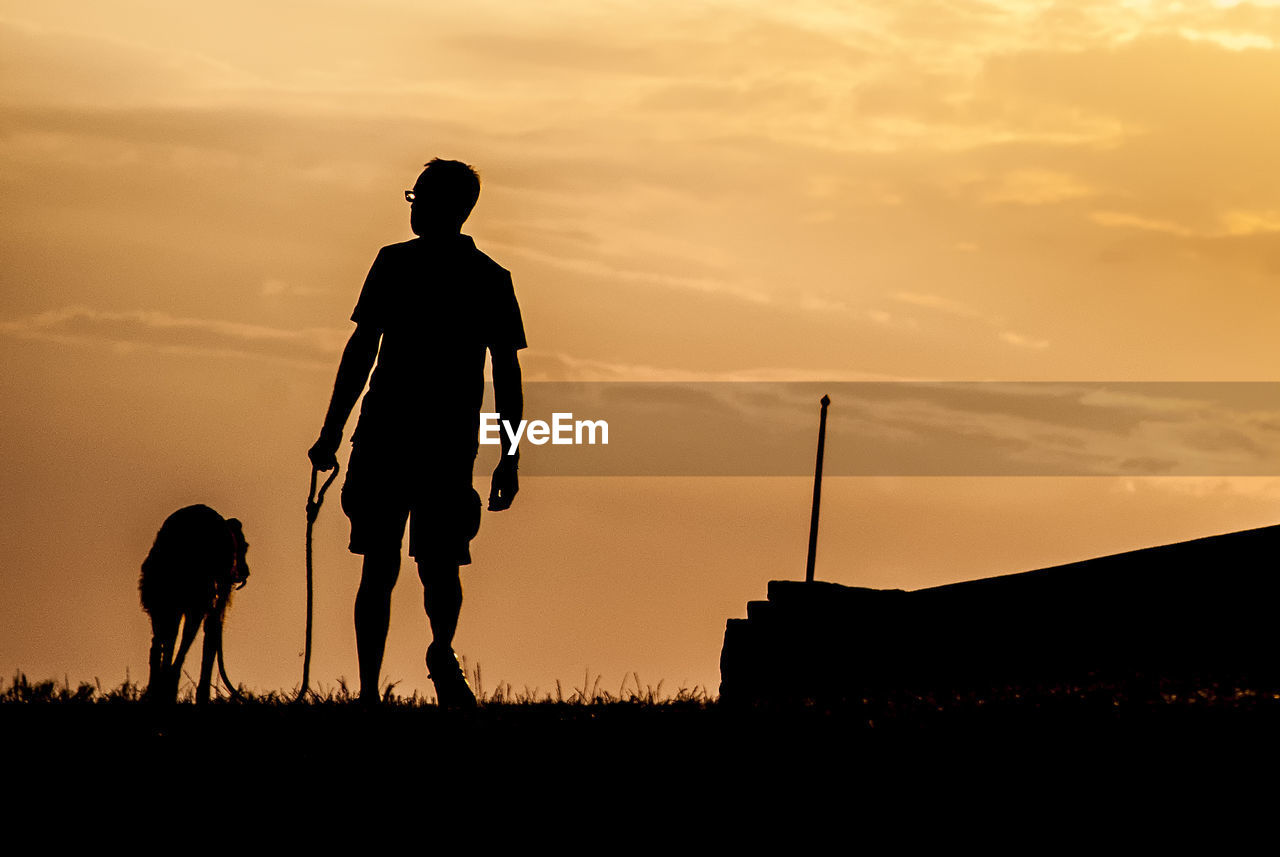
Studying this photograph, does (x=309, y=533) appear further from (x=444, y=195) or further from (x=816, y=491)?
(x=816, y=491)

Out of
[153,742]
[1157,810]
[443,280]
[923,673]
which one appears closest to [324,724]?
[153,742]

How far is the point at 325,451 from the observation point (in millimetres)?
10297

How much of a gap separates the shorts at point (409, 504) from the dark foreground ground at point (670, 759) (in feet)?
3.33

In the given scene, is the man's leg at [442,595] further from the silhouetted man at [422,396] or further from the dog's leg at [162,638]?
the dog's leg at [162,638]

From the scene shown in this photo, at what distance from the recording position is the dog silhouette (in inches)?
580

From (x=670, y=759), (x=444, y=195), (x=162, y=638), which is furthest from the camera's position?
(x=162, y=638)

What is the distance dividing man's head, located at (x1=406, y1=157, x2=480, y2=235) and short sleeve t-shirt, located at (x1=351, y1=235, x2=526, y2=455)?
0.09 metres

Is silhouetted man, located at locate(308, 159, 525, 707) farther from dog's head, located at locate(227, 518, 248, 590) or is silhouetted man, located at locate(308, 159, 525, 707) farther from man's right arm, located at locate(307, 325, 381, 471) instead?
dog's head, located at locate(227, 518, 248, 590)

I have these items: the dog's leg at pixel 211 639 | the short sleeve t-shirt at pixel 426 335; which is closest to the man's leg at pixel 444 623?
the short sleeve t-shirt at pixel 426 335

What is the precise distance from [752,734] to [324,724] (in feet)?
6.41

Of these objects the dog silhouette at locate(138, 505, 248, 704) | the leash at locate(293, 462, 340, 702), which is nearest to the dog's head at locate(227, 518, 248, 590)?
the dog silhouette at locate(138, 505, 248, 704)

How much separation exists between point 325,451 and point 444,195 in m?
1.43

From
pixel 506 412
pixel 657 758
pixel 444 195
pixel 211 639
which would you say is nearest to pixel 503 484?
pixel 506 412

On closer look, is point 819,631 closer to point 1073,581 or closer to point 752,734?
point 1073,581
